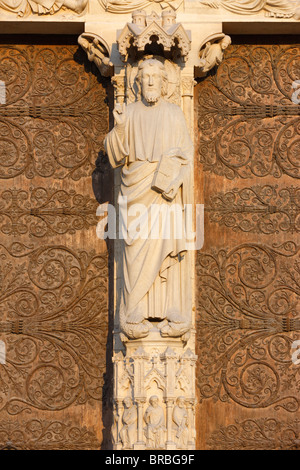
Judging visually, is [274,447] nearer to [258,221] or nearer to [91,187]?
[258,221]

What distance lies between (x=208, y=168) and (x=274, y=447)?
101 inches

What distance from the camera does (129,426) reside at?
392 inches

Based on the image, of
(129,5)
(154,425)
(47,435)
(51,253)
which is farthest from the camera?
(51,253)

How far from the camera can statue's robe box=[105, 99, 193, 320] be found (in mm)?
10125

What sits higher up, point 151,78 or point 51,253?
point 151,78

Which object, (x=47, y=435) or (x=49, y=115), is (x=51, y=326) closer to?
(x=47, y=435)

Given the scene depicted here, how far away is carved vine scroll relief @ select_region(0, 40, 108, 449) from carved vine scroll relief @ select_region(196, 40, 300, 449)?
38.4 inches

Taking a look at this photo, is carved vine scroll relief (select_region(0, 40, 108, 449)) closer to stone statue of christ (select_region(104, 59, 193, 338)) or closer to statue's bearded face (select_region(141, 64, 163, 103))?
stone statue of christ (select_region(104, 59, 193, 338))

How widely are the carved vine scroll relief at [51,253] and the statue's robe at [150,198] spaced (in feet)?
2.50

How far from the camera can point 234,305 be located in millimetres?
10891

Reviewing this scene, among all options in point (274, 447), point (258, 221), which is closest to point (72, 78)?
point (258, 221)

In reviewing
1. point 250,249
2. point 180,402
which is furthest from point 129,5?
point 180,402

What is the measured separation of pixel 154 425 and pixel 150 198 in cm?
188

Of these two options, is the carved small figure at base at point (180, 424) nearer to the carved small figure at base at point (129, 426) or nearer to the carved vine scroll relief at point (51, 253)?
the carved small figure at base at point (129, 426)
